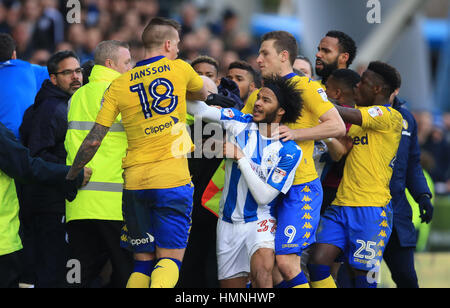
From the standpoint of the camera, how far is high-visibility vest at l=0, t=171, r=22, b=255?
6.23m

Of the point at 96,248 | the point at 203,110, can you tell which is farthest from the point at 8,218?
the point at 203,110

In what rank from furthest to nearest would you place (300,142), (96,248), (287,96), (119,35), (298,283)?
(119,35) < (96,248) < (300,142) < (287,96) < (298,283)

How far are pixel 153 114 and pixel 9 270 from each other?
1780 millimetres

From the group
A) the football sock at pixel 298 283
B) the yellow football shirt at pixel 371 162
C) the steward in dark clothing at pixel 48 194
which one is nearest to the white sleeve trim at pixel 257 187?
the football sock at pixel 298 283

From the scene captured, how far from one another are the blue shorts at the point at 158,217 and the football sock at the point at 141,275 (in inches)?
5.1

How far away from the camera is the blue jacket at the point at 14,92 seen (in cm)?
789

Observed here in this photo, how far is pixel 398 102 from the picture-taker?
25.7 ft

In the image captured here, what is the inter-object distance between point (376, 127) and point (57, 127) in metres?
3.17

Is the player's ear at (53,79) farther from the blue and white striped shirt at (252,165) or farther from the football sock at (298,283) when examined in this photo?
the football sock at (298,283)

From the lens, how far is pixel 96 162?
725 centimetres

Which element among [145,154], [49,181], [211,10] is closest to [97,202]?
[49,181]

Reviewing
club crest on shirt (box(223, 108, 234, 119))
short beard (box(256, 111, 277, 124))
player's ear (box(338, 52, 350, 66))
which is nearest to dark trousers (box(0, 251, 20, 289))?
club crest on shirt (box(223, 108, 234, 119))

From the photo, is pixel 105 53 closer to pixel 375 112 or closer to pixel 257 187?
pixel 257 187

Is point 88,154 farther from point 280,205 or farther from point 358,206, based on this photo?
point 358,206
